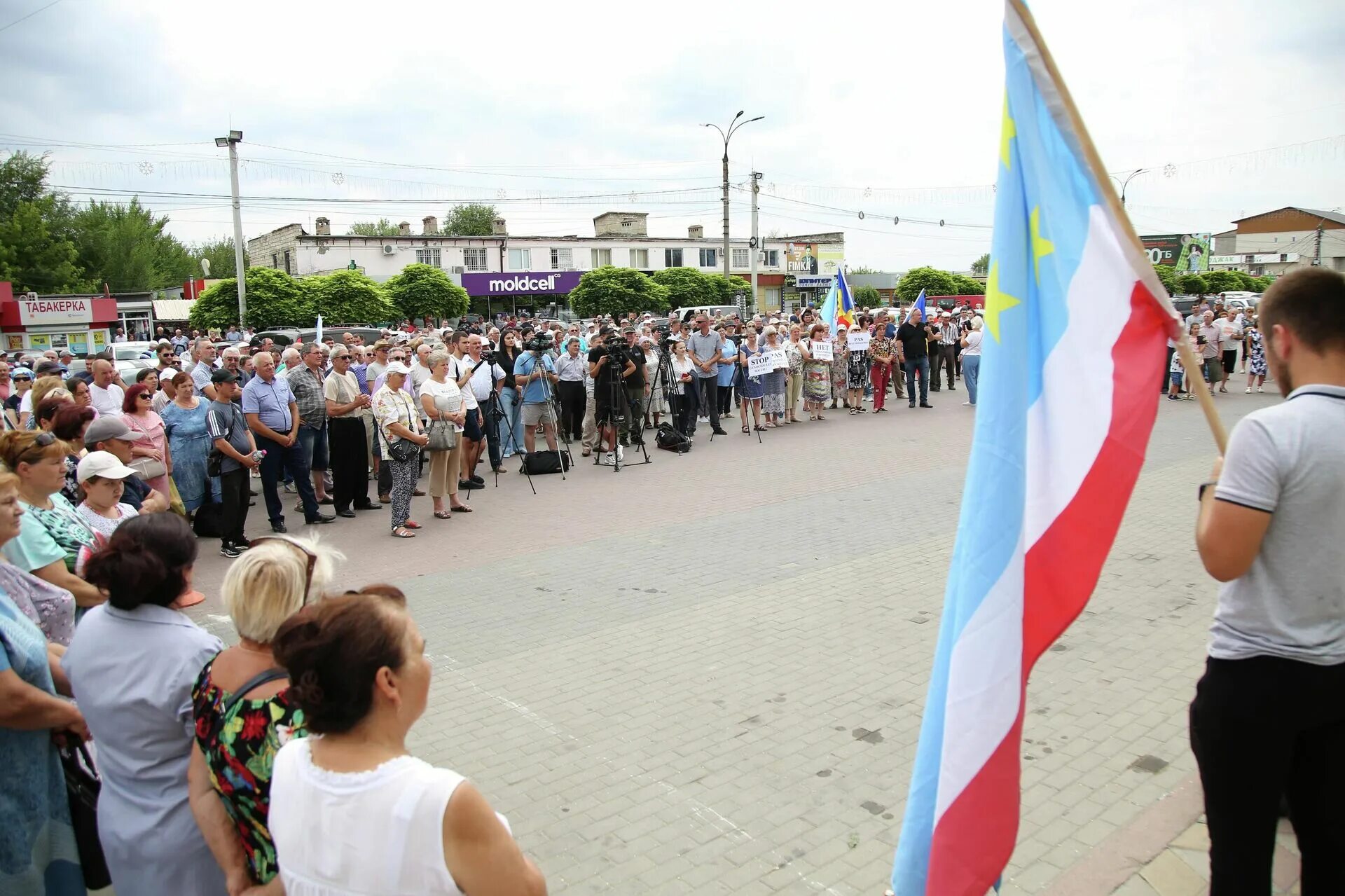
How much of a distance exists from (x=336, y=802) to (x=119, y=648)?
117cm

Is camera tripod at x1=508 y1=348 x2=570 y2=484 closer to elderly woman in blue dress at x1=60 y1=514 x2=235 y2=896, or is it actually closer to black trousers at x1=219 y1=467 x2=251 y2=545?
black trousers at x1=219 y1=467 x2=251 y2=545

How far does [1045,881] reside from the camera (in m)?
3.37

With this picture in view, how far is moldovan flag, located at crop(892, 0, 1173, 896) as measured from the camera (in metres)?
2.17

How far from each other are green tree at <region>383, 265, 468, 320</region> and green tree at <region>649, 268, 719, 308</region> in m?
15.7

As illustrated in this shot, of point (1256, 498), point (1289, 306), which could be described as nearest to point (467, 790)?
point (1256, 498)

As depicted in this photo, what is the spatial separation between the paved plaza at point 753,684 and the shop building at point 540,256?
4978cm

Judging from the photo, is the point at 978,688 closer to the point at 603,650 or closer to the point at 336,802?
the point at 336,802

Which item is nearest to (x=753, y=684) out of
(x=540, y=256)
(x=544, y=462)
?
(x=544, y=462)

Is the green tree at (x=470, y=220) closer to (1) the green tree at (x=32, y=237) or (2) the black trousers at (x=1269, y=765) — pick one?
(1) the green tree at (x=32, y=237)

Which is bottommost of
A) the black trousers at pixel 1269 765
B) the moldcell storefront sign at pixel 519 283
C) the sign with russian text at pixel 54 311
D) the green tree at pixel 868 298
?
the black trousers at pixel 1269 765

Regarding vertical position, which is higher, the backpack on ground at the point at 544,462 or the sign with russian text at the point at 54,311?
the sign with russian text at the point at 54,311

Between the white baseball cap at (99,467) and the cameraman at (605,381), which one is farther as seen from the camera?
the cameraman at (605,381)

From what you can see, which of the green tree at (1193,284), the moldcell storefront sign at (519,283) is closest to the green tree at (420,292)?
the moldcell storefront sign at (519,283)

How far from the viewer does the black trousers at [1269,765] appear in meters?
2.30
